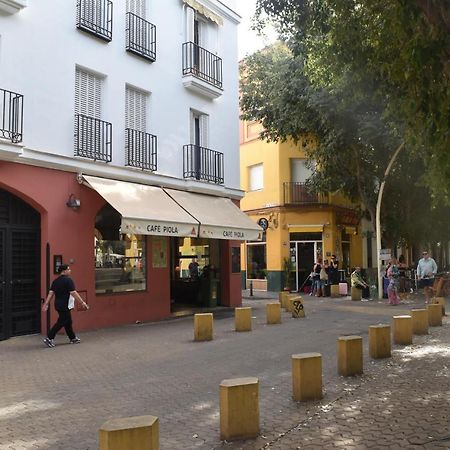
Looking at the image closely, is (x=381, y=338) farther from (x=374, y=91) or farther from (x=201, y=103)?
(x=201, y=103)

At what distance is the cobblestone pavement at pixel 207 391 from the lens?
214 inches

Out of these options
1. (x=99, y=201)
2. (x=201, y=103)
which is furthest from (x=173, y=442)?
(x=201, y=103)

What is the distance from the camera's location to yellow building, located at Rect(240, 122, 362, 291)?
26578 millimetres

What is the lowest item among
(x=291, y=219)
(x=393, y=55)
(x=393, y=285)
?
(x=393, y=285)

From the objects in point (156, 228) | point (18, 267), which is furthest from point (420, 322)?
point (18, 267)

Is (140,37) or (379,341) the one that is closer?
(379,341)

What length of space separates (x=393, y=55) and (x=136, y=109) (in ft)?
28.7

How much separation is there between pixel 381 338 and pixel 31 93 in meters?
8.99

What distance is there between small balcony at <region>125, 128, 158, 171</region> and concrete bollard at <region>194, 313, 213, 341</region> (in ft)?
16.5

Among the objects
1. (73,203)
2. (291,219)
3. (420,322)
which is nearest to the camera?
(420,322)

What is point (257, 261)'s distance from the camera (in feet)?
92.7

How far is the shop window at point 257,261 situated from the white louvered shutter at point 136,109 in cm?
1348

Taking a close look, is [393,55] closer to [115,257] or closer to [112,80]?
[112,80]

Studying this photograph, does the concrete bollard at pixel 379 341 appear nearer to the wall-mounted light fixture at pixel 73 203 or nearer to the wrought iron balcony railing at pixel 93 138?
the wall-mounted light fixture at pixel 73 203
